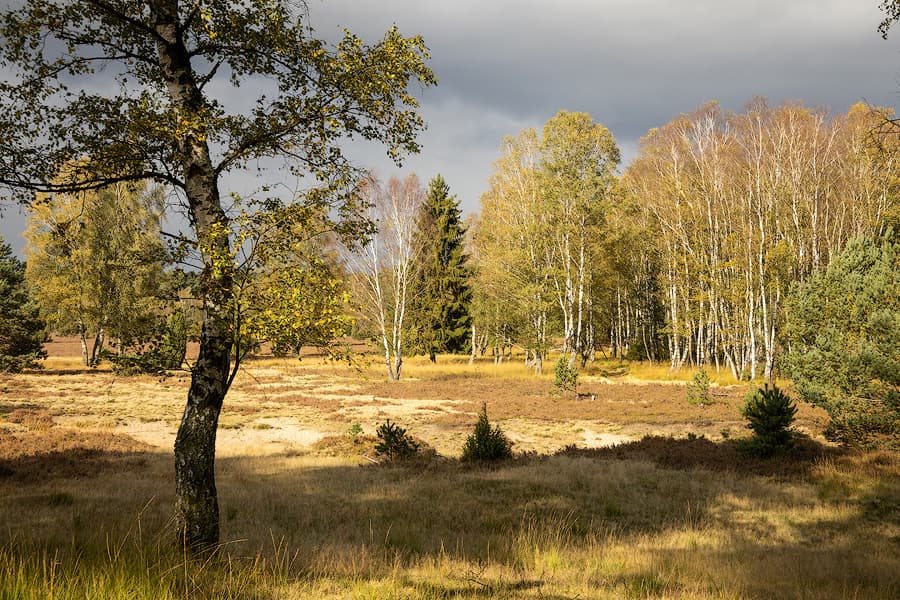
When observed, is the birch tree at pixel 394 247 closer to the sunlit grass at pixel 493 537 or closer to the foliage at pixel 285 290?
the sunlit grass at pixel 493 537

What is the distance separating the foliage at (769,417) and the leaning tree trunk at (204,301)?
1209 centimetres

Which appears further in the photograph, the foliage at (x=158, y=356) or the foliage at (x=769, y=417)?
the foliage at (x=769, y=417)

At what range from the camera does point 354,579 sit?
5355mm

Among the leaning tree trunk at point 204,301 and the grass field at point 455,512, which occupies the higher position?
the leaning tree trunk at point 204,301

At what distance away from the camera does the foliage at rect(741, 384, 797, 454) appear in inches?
495

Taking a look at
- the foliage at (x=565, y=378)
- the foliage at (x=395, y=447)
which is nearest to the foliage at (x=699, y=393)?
the foliage at (x=565, y=378)

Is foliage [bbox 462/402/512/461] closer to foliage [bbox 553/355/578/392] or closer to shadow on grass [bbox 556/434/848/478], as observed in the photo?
shadow on grass [bbox 556/434/848/478]

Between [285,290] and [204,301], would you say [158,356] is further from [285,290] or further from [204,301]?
[285,290]

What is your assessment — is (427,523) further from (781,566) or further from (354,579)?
(781,566)

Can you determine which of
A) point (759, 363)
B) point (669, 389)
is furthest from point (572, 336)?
point (759, 363)

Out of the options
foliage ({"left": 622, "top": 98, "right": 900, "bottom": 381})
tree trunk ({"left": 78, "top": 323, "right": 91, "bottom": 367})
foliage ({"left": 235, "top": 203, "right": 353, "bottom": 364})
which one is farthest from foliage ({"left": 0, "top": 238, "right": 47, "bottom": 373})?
foliage ({"left": 622, "top": 98, "right": 900, "bottom": 381})

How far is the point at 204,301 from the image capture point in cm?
566

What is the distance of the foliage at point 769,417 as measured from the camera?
1258 centimetres

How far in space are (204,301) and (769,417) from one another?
42.6ft
